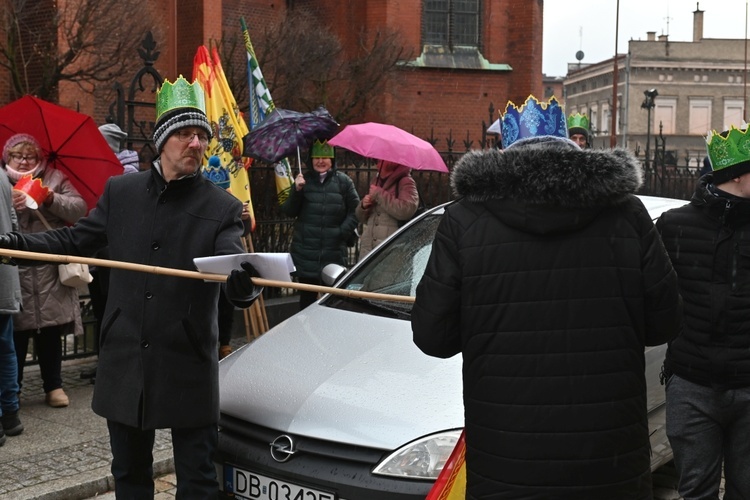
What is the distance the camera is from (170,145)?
4059 mm

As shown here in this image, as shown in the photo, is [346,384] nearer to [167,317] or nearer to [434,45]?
[167,317]

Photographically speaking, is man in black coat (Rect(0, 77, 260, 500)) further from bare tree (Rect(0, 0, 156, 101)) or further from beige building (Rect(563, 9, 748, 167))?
beige building (Rect(563, 9, 748, 167))

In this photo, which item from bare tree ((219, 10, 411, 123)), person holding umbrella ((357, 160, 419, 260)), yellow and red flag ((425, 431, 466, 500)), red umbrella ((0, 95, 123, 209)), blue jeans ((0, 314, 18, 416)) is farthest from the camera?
bare tree ((219, 10, 411, 123))

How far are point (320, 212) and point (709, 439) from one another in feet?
15.5

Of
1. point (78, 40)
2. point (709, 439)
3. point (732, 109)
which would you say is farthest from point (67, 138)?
point (732, 109)

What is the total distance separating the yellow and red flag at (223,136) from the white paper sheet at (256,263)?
484 cm

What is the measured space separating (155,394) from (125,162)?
4.46 metres

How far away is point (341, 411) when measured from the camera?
4.04 metres

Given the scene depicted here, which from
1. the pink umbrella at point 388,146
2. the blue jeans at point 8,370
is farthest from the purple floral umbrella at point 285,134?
the blue jeans at point 8,370

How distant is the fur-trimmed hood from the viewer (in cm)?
282

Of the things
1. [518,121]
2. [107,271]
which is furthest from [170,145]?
[107,271]

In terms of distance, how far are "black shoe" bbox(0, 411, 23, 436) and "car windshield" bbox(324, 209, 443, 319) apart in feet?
8.11

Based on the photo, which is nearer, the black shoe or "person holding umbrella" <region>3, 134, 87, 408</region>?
the black shoe

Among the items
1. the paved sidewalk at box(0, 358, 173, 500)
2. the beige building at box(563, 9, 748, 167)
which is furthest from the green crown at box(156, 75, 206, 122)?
the beige building at box(563, 9, 748, 167)
